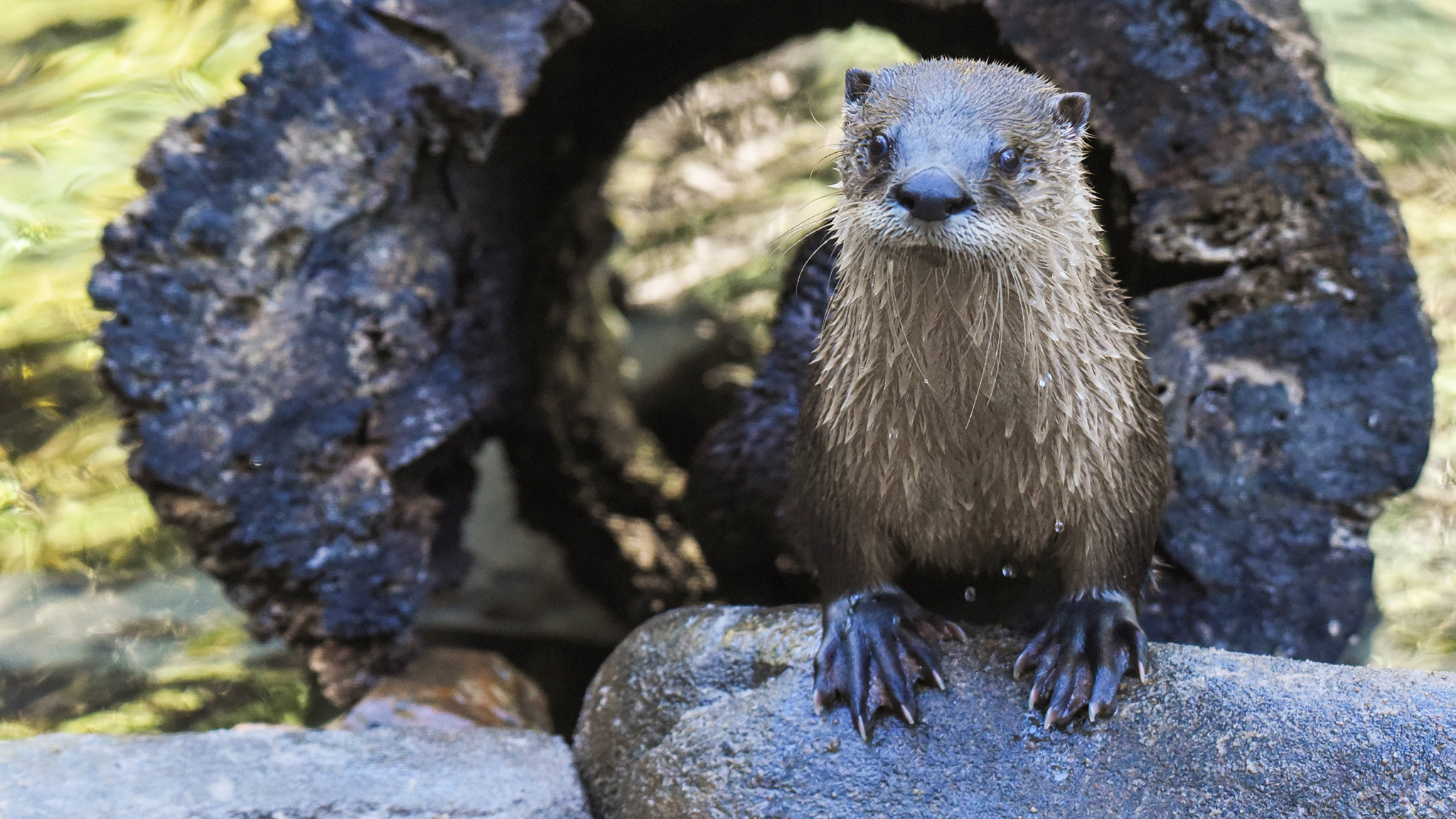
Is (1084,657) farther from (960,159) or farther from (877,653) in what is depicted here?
(960,159)

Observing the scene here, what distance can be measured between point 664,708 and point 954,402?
0.64 meters

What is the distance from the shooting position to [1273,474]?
210cm

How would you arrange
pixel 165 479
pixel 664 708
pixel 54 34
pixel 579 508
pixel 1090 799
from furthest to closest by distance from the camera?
1. pixel 54 34
2. pixel 579 508
3. pixel 165 479
4. pixel 664 708
5. pixel 1090 799

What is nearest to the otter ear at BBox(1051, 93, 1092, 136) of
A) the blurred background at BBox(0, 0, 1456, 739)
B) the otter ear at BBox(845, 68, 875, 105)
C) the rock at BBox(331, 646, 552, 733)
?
the otter ear at BBox(845, 68, 875, 105)

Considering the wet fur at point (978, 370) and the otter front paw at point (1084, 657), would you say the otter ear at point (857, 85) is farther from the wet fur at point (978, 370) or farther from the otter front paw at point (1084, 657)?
the otter front paw at point (1084, 657)

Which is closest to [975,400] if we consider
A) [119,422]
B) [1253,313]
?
[1253,313]

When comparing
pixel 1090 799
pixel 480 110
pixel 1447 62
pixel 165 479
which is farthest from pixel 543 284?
pixel 1447 62

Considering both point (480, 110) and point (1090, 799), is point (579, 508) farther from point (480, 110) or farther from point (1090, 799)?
point (1090, 799)

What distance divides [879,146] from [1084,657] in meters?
0.75

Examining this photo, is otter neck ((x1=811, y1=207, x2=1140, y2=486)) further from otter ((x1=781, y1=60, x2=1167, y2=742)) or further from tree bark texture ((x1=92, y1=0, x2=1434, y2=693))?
tree bark texture ((x1=92, y1=0, x2=1434, y2=693))

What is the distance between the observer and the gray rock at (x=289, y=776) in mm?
1735

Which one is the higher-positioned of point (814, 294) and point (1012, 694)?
point (814, 294)

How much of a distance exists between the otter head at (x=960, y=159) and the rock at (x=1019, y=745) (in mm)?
625

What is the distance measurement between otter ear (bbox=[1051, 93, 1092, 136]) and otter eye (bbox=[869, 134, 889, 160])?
0.27 meters
